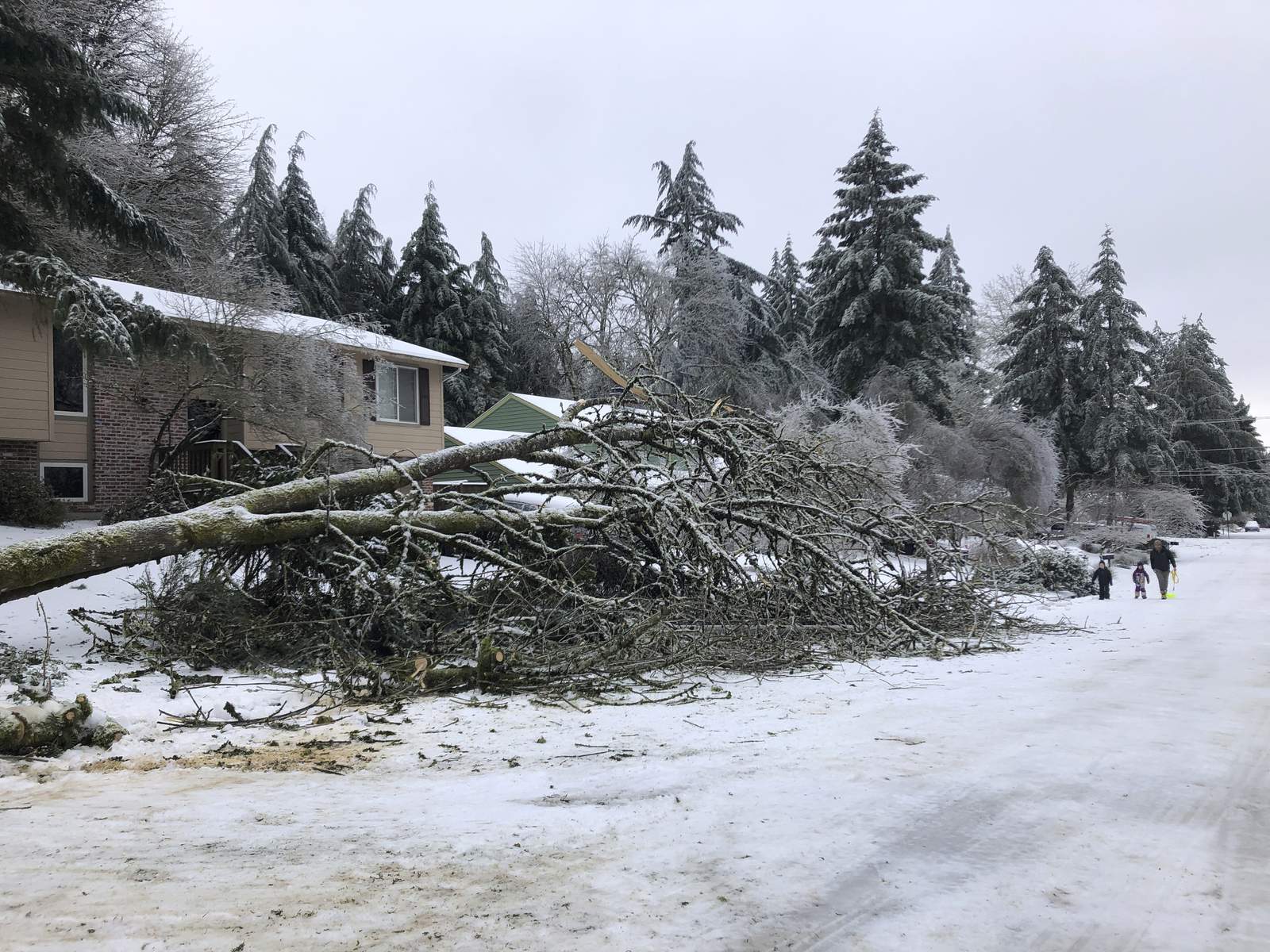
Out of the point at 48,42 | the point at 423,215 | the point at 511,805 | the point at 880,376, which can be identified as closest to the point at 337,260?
the point at 423,215

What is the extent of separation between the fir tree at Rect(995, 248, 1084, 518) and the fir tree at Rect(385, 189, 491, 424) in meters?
20.7

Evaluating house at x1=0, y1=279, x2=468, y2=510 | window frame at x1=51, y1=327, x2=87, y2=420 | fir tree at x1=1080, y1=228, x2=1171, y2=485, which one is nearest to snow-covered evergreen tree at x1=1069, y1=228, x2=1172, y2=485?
fir tree at x1=1080, y1=228, x2=1171, y2=485

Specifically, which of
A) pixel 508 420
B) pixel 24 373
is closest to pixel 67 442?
pixel 24 373

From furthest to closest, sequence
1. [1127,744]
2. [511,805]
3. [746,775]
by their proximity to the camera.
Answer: [1127,744] < [746,775] < [511,805]

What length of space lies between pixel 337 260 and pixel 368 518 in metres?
34.4

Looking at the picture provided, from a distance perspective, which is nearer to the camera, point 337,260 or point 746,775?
point 746,775

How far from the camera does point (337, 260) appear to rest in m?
36.9

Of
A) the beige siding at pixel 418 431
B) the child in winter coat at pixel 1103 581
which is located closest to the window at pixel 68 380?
the beige siding at pixel 418 431

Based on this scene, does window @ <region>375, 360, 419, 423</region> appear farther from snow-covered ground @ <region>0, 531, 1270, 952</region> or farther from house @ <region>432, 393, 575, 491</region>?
snow-covered ground @ <region>0, 531, 1270, 952</region>

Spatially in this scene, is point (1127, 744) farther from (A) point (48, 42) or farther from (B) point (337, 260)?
(B) point (337, 260)

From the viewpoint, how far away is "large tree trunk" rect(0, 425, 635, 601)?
15.5 ft

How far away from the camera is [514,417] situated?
82.7ft

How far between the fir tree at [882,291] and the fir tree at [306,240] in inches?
774

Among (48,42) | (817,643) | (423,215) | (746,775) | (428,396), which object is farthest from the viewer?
(423,215)
